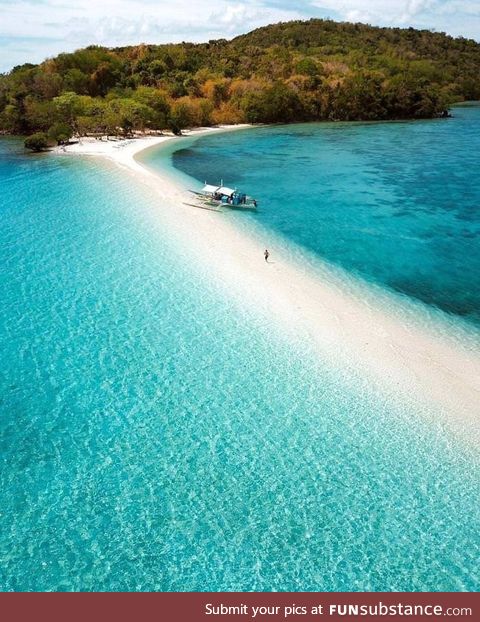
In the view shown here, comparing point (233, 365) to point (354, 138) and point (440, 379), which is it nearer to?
point (440, 379)

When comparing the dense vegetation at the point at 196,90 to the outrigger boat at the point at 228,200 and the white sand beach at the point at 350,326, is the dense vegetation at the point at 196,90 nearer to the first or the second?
the outrigger boat at the point at 228,200

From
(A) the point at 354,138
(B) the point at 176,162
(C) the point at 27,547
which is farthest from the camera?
(A) the point at 354,138

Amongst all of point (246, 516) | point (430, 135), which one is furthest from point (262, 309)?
point (430, 135)

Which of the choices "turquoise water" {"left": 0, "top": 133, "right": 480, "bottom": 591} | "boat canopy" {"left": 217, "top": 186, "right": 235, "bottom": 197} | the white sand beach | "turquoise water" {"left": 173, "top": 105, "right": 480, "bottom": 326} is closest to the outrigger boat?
"boat canopy" {"left": 217, "top": 186, "right": 235, "bottom": 197}

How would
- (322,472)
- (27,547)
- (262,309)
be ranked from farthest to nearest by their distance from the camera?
(262,309) → (322,472) → (27,547)

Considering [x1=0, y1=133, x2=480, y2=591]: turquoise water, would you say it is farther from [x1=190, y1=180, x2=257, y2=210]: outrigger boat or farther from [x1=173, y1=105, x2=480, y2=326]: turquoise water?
[x1=190, y1=180, x2=257, y2=210]: outrigger boat

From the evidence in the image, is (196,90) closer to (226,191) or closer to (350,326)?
(226,191)
